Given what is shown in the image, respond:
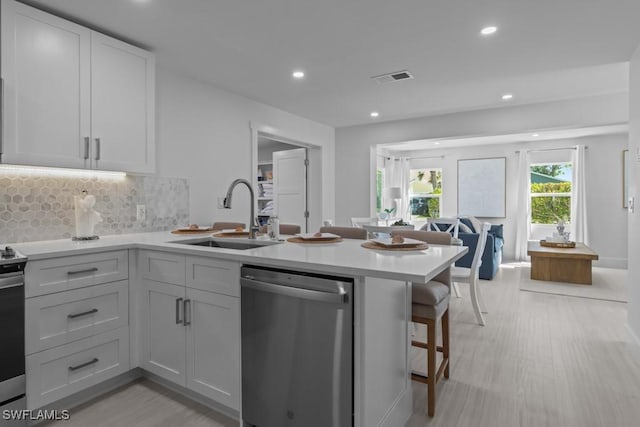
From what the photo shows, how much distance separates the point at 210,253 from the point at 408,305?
1.06 metres

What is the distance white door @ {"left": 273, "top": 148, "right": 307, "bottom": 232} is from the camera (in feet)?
18.7

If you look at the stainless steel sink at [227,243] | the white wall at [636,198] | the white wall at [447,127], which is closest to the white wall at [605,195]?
the white wall at [447,127]

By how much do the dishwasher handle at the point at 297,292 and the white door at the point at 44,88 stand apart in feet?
5.15

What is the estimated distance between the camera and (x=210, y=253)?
5.92 feet

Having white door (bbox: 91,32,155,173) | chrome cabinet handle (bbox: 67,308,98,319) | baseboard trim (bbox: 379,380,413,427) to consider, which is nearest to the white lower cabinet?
chrome cabinet handle (bbox: 67,308,98,319)

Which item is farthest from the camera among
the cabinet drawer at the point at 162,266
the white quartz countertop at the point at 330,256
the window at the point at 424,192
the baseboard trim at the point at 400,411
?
the window at the point at 424,192

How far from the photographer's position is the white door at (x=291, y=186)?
569 cm

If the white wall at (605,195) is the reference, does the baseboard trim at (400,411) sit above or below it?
below

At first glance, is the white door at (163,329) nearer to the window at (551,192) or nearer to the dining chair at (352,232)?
the dining chair at (352,232)

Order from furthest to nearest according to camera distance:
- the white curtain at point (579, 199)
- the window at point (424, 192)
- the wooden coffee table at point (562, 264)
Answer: the window at point (424, 192)
the white curtain at point (579, 199)
the wooden coffee table at point (562, 264)

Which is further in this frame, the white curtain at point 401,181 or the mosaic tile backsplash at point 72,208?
the white curtain at point 401,181

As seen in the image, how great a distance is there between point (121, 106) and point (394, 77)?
2462mm

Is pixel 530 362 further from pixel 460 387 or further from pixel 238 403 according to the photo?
pixel 238 403

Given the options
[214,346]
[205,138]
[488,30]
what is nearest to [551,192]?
[488,30]
